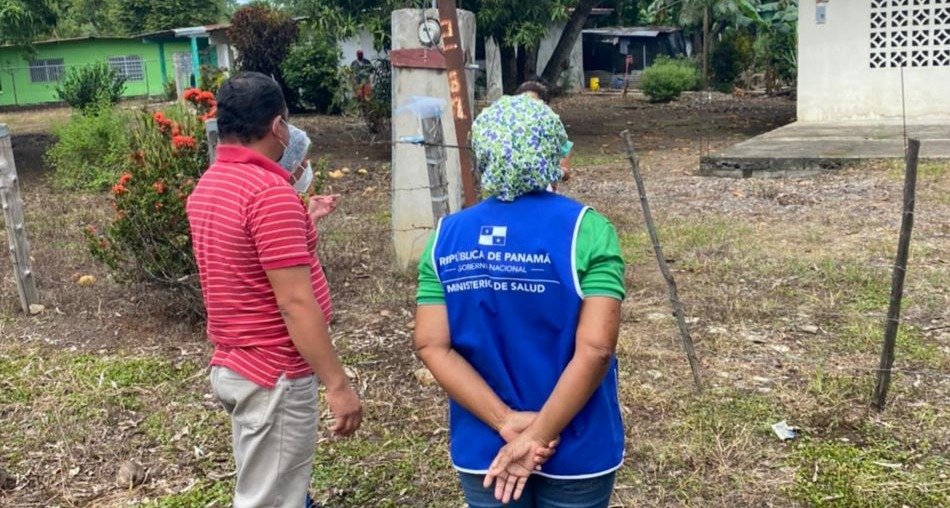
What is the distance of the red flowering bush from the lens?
5348mm

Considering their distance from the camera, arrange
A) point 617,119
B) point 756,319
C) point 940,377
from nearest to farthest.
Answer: point 940,377, point 756,319, point 617,119

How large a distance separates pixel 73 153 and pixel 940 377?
1060 cm

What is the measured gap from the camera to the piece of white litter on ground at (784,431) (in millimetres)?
Result: 3918

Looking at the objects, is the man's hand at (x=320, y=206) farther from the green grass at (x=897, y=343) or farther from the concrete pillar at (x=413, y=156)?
the concrete pillar at (x=413, y=156)

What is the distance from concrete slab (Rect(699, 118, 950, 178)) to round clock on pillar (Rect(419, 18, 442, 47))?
17.7 ft

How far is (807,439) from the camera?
3908 mm

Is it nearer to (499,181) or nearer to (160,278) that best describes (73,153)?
(160,278)

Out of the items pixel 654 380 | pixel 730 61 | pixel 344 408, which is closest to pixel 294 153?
pixel 344 408

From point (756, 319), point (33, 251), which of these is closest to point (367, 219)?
point (33, 251)

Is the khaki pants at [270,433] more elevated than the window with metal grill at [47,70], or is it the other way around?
Answer: the window with metal grill at [47,70]

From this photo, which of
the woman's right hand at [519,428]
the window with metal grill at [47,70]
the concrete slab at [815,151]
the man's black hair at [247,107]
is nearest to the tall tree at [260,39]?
the concrete slab at [815,151]

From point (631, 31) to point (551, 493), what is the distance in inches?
1340

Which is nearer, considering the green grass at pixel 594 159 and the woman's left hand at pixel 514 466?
the woman's left hand at pixel 514 466

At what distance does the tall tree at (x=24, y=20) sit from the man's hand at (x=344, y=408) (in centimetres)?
1295
